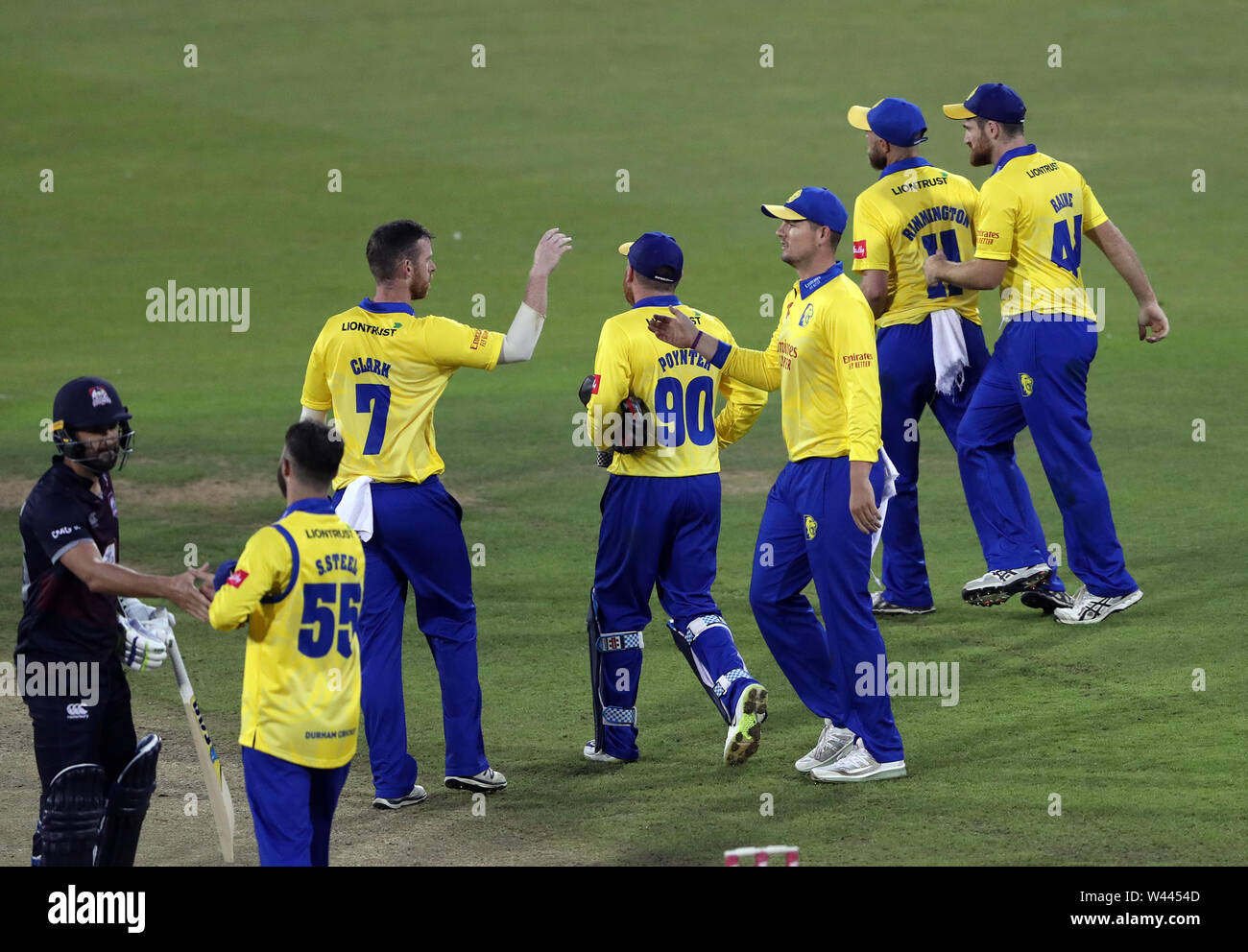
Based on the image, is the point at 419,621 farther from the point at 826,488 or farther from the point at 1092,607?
the point at 1092,607

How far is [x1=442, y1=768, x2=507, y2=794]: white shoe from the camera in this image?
813cm

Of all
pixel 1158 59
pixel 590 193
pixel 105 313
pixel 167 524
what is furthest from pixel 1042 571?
pixel 1158 59

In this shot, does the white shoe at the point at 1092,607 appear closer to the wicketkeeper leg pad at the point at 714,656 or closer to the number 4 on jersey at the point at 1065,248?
the number 4 on jersey at the point at 1065,248

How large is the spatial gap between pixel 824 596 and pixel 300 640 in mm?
2841

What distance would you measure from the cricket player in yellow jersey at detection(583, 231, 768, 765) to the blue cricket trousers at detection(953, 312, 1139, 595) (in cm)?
250

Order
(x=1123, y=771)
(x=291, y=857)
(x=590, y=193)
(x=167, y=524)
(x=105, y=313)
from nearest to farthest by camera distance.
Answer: (x=291, y=857) → (x=1123, y=771) → (x=167, y=524) → (x=105, y=313) → (x=590, y=193)

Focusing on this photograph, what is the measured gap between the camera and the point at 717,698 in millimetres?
8109

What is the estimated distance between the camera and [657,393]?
8.46 meters

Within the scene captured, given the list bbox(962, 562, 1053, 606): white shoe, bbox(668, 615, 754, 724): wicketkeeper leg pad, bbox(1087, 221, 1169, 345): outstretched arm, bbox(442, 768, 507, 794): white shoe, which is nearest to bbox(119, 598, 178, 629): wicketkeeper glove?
bbox(442, 768, 507, 794): white shoe

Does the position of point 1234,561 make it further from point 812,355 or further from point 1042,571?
point 812,355

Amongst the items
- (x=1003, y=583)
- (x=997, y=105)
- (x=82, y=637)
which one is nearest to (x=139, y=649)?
(x=82, y=637)

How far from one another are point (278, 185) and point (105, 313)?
21.9ft

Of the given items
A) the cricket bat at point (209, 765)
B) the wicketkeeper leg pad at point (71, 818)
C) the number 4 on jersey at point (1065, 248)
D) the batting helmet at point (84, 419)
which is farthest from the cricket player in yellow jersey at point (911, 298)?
the wicketkeeper leg pad at point (71, 818)

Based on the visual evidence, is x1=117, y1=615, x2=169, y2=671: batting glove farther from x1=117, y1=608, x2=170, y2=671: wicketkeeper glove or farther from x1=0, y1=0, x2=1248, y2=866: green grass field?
x1=0, y1=0, x2=1248, y2=866: green grass field
